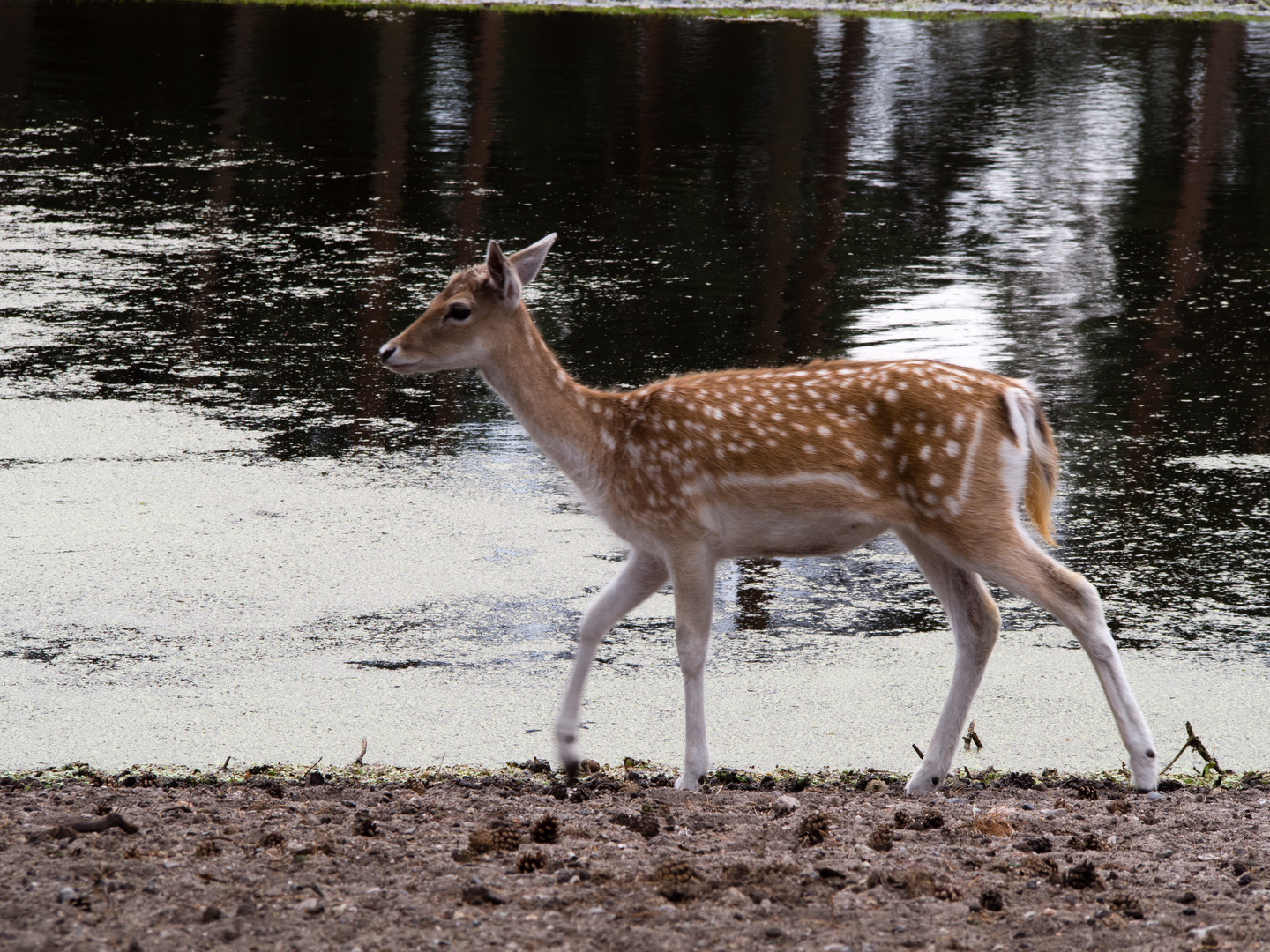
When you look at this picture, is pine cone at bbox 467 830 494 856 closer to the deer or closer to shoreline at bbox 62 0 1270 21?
the deer

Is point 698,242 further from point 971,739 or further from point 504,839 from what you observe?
point 504,839

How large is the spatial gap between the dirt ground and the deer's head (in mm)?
1489

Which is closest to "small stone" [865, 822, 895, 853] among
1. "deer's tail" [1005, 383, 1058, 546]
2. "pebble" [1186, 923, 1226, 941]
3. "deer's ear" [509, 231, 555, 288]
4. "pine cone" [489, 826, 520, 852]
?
"pebble" [1186, 923, 1226, 941]

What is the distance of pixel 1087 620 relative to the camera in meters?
4.80

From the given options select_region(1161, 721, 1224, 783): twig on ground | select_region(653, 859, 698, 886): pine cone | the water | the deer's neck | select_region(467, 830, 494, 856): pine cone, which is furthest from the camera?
the water

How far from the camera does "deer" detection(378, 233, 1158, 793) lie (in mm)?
4859

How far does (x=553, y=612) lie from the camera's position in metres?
6.08

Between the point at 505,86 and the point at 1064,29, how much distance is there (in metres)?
11.5

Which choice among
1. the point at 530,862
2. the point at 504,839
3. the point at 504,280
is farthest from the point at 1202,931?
the point at 504,280

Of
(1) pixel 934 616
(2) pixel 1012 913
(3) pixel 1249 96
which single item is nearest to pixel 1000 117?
(3) pixel 1249 96

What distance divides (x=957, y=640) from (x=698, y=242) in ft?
23.4

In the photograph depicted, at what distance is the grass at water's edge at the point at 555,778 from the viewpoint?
4766mm

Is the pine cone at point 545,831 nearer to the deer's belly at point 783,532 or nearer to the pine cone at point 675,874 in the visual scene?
the pine cone at point 675,874

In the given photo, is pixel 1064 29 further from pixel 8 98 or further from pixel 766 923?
pixel 766 923
